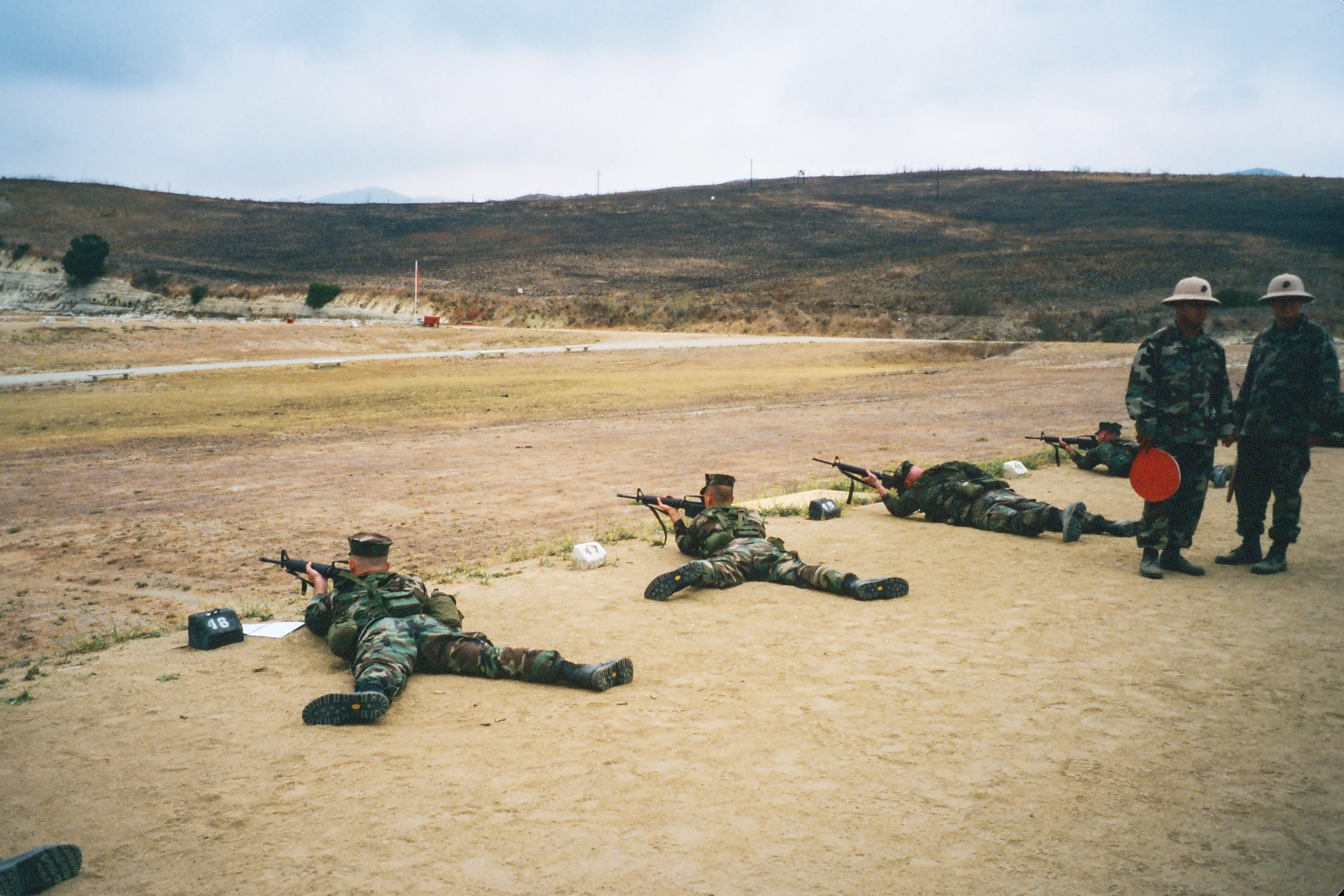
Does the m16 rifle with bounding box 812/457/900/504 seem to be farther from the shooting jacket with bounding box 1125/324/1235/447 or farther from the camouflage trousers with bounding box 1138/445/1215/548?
the shooting jacket with bounding box 1125/324/1235/447

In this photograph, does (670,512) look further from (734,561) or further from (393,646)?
(393,646)

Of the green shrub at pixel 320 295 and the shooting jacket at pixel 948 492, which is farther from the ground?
the green shrub at pixel 320 295

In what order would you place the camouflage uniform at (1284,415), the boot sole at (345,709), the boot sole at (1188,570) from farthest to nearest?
the boot sole at (1188,570)
the camouflage uniform at (1284,415)
the boot sole at (345,709)

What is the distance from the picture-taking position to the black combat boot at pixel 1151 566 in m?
7.45

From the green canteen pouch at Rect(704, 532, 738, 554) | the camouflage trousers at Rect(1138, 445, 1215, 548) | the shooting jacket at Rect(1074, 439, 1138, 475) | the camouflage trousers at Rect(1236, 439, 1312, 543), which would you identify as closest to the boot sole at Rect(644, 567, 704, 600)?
the green canteen pouch at Rect(704, 532, 738, 554)

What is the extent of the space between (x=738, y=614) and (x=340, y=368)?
83.2 feet

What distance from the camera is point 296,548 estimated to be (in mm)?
9836

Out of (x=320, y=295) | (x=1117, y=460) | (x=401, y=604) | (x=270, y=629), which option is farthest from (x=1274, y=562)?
(x=320, y=295)

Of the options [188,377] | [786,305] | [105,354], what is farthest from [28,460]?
[786,305]

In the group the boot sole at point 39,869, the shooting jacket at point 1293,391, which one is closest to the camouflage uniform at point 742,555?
the shooting jacket at point 1293,391

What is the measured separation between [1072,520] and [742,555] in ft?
10.7

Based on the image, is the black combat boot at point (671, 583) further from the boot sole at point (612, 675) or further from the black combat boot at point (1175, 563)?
the black combat boot at point (1175, 563)

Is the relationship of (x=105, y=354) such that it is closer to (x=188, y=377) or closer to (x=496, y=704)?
(x=188, y=377)

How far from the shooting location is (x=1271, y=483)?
7.58 meters
